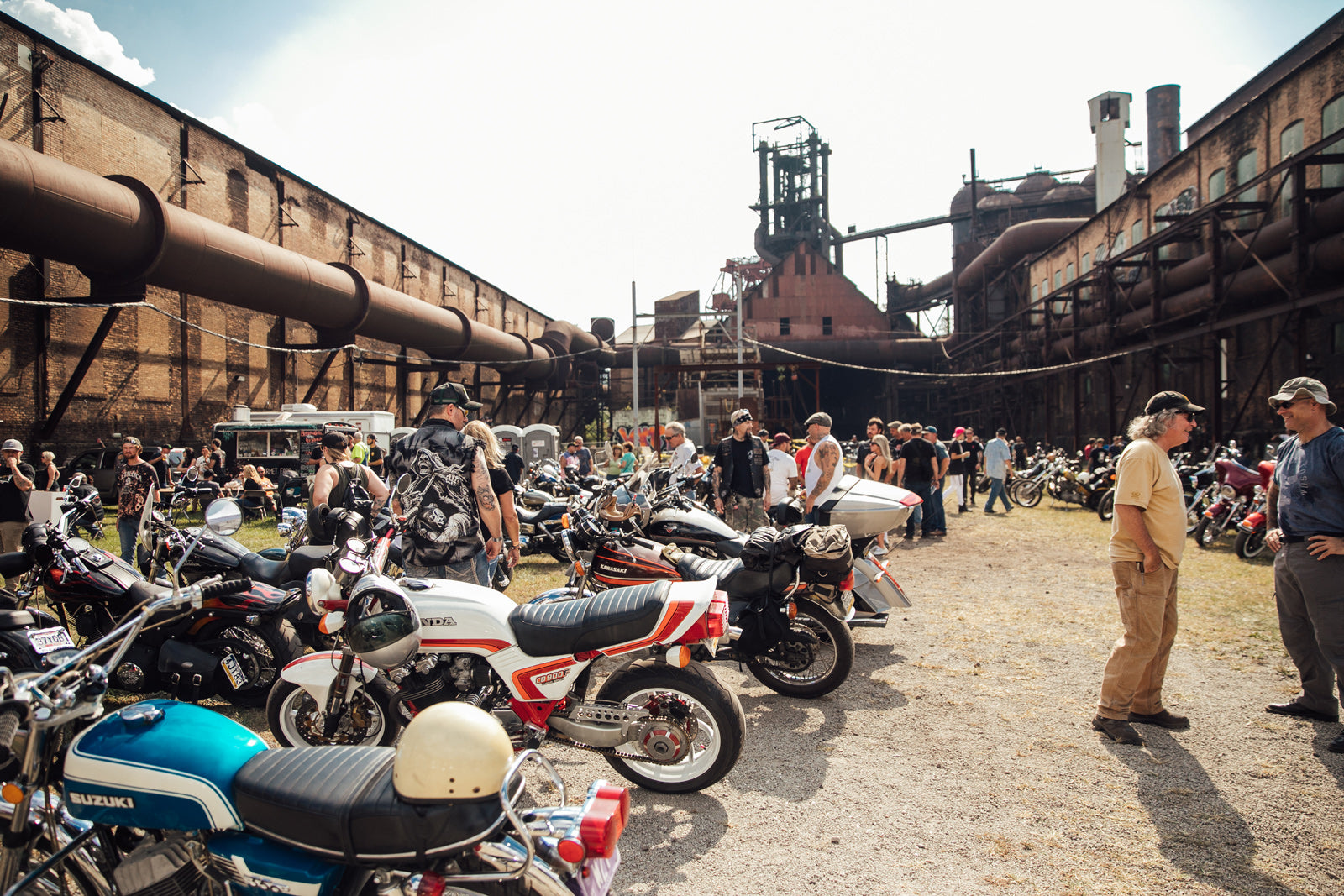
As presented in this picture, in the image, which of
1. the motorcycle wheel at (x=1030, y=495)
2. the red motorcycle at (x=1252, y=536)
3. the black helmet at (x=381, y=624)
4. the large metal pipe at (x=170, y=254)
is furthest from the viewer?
the motorcycle wheel at (x=1030, y=495)

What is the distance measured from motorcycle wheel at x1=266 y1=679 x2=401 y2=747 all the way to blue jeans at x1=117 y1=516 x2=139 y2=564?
231 inches

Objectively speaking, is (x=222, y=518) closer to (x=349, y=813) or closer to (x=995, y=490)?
(x=349, y=813)

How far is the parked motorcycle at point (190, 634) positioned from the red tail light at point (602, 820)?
343 cm

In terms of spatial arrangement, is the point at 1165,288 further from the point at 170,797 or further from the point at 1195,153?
the point at 170,797

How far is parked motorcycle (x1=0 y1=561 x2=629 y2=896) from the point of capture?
1.64 m

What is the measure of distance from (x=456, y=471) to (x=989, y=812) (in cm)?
325

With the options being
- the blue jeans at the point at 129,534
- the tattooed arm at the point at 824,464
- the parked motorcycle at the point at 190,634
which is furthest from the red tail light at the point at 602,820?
the blue jeans at the point at 129,534

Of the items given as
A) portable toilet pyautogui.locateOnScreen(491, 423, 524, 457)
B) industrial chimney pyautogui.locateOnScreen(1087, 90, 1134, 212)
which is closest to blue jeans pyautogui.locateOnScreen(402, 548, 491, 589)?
portable toilet pyautogui.locateOnScreen(491, 423, 524, 457)

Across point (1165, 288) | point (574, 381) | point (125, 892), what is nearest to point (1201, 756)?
point (125, 892)

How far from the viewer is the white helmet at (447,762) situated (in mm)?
1627

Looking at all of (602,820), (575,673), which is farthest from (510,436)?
(602,820)

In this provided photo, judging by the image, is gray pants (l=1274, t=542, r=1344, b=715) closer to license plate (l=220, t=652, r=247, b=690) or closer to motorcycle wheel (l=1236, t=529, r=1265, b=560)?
motorcycle wheel (l=1236, t=529, r=1265, b=560)

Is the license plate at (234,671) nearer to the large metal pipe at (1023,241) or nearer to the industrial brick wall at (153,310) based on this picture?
the industrial brick wall at (153,310)

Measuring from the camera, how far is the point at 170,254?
14062 millimetres
